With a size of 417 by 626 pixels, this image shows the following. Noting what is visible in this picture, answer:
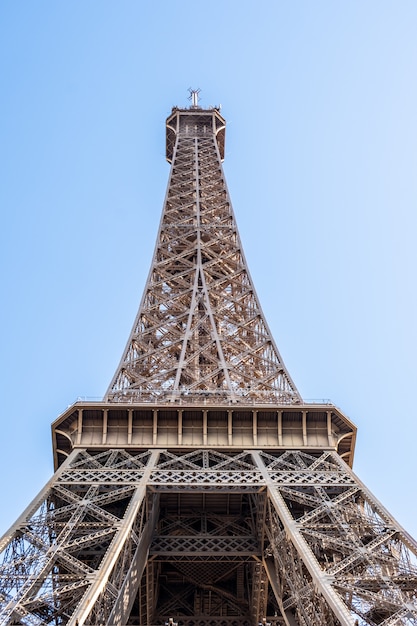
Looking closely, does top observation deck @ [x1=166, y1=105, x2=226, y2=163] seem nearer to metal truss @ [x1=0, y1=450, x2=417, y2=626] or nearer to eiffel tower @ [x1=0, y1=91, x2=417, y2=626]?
eiffel tower @ [x1=0, y1=91, x2=417, y2=626]

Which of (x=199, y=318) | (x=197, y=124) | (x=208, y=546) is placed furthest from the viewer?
(x=197, y=124)

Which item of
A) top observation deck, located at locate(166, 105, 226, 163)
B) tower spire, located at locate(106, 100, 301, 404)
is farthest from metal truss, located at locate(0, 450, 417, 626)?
top observation deck, located at locate(166, 105, 226, 163)

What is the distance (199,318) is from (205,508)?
13736mm

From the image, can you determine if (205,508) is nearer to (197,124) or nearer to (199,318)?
(199,318)

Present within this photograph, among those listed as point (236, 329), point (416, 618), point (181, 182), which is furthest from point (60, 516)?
point (181, 182)

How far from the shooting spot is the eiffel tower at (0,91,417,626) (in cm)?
2019

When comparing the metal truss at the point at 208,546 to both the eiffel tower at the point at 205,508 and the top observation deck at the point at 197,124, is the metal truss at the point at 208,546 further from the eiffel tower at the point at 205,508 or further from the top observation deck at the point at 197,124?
the top observation deck at the point at 197,124

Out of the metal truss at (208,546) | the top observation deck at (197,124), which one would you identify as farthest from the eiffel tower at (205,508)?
the top observation deck at (197,124)

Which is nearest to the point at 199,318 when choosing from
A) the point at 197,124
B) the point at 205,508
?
the point at 205,508

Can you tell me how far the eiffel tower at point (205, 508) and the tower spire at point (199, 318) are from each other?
136 millimetres

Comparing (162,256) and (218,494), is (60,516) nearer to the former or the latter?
(218,494)

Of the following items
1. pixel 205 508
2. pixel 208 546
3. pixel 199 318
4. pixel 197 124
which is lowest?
pixel 208 546

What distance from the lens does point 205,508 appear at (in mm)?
29344

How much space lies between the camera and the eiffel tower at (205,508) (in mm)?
20194
